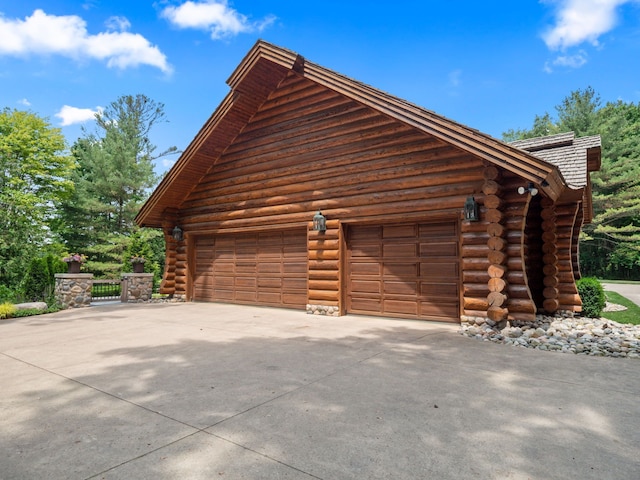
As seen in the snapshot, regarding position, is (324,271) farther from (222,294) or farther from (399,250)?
(222,294)

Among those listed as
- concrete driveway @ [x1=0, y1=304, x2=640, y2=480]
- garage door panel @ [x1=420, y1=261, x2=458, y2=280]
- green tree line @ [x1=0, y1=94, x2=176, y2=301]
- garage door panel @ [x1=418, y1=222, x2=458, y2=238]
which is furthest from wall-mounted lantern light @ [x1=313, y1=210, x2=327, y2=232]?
green tree line @ [x1=0, y1=94, x2=176, y2=301]

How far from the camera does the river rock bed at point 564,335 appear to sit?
4.92m

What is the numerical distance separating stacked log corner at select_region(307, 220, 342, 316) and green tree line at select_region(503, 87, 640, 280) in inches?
1032

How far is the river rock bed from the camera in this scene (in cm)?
492

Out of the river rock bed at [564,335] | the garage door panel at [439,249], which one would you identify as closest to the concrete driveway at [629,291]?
the river rock bed at [564,335]

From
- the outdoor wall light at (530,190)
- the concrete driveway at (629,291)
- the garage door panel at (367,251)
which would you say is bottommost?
the concrete driveway at (629,291)

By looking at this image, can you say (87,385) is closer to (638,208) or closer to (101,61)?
(101,61)

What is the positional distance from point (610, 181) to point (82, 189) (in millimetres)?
35125

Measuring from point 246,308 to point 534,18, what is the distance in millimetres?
15142

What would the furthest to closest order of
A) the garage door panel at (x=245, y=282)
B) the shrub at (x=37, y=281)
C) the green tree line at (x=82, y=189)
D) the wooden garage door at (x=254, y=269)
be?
the green tree line at (x=82, y=189), the shrub at (x=37, y=281), the garage door panel at (x=245, y=282), the wooden garage door at (x=254, y=269)

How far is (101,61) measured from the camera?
1831 cm

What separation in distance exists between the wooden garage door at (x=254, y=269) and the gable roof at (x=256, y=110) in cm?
204

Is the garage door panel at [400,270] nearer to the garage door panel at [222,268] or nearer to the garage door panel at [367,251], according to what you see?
the garage door panel at [367,251]

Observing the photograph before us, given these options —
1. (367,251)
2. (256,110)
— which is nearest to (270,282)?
(367,251)
